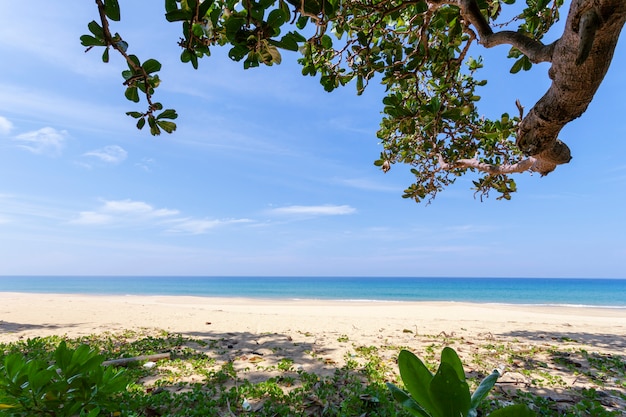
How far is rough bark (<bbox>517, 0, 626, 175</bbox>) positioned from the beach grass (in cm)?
240

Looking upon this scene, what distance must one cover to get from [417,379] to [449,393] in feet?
0.31

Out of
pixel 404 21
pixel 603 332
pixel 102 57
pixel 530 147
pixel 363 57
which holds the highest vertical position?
pixel 404 21

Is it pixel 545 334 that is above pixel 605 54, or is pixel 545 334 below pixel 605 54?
below

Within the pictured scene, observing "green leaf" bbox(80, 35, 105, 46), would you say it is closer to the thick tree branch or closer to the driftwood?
the thick tree branch

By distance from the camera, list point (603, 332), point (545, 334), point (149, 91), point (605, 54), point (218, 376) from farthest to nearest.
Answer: point (603, 332) < point (545, 334) < point (218, 376) < point (149, 91) < point (605, 54)

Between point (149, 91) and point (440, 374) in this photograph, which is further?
point (149, 91)

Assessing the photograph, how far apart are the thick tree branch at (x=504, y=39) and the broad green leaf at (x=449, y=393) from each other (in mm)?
2250

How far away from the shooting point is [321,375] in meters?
3.75

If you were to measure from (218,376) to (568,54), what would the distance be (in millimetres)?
4204

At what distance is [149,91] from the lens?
2111 mm

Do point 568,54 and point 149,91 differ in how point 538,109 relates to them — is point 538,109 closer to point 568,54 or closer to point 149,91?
point 568,54

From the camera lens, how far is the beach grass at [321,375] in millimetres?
2852

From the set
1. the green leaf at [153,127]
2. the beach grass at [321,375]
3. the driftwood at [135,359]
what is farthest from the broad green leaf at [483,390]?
the driftwood at [135,359]

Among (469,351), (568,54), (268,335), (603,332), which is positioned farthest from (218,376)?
(603,332)
